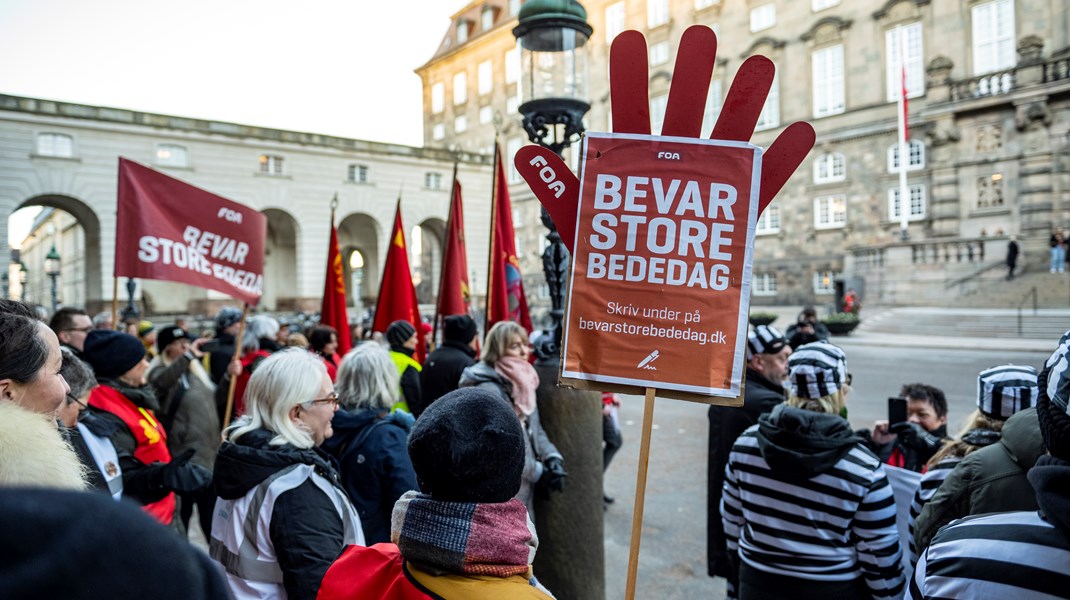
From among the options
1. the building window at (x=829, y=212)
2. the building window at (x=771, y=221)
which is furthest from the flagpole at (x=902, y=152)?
the building window at (x=771, y=221)

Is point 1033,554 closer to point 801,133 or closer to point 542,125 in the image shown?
point 801,133

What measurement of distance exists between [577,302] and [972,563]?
1327 millimetres

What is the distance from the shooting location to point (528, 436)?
3.89 m

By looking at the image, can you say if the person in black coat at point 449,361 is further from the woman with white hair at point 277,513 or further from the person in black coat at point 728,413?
the woman with white hair at point 277,513

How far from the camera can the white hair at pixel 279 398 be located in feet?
7.97

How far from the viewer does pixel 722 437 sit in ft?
12.6

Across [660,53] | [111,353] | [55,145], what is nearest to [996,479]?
[111,353]

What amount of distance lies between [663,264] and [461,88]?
2235 inches

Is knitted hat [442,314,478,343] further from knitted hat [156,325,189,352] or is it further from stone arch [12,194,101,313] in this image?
stone arch [12,194,101,313]

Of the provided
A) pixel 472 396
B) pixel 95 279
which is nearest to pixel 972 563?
pixel 472 396

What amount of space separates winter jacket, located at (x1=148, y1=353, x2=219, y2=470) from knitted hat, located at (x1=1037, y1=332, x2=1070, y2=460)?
481 centimetres

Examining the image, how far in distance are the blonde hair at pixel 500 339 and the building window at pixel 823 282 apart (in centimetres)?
3148

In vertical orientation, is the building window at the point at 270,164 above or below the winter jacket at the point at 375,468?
above

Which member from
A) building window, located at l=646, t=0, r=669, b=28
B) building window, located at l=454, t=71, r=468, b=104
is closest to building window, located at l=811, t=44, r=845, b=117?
building window, located at l=646, t=0, r=669, b=28
